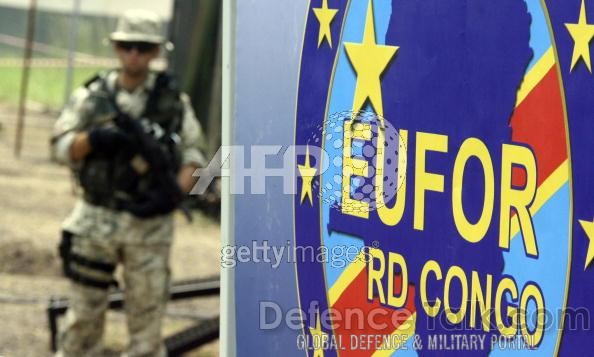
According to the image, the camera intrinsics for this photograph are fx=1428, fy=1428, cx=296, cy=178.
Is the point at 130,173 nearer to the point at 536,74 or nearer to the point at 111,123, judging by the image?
the point at 111,123

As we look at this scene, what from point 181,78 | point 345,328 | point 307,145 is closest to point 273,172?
point 307,145

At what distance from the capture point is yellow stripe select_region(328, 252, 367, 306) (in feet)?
8.38

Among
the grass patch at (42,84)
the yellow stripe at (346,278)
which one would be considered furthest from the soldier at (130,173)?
the grass patch at (42,84)

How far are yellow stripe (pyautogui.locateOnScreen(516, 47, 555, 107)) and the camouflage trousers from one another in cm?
408

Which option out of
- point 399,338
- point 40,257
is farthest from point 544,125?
point 40,257

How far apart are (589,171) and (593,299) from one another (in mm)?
186

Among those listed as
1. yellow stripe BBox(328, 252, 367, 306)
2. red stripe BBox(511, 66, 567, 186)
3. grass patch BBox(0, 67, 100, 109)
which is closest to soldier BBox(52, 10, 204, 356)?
yellow stripe BBox(328, 252, 367, 306)

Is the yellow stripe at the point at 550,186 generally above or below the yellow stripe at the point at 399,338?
above

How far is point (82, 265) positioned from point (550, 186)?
4253 mm

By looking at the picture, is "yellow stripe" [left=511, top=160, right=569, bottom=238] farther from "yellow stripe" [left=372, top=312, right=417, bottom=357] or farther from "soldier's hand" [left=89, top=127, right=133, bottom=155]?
"soldier's hand" [left=89, top=127, right=133, bottom=155]

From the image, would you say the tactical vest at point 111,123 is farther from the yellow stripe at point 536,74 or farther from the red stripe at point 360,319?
the yellow stripe at point 536,74

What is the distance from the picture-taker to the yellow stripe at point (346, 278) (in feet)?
8.38

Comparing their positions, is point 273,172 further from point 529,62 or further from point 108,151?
point 108,151

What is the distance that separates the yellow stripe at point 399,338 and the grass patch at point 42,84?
1539cm
